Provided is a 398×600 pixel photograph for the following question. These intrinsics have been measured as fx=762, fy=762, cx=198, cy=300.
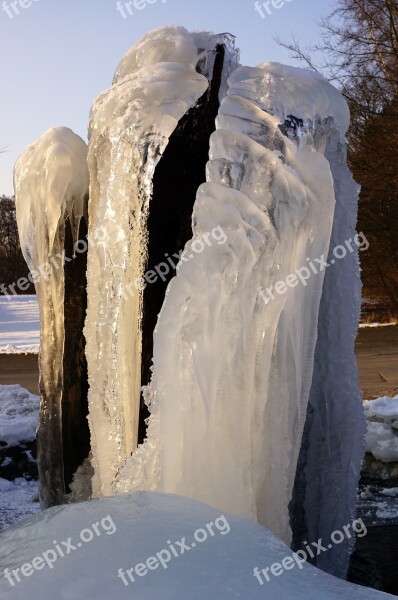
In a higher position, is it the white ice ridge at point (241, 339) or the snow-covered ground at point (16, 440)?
the white ice ridge at point (241, 339)

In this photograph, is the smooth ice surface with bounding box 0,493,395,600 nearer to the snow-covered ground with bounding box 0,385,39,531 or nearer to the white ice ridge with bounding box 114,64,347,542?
the white ice ridge with bounding box 114,64,347,542

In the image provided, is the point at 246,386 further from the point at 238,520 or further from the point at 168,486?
the point at 238,520

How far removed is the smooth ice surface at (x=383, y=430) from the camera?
13.8 ft

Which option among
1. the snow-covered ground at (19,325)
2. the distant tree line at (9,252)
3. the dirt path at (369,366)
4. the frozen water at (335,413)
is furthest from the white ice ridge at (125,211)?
the distant tree line at (9,252)

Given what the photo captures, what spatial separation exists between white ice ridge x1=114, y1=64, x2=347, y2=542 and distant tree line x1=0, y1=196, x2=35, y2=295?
20.5 meters

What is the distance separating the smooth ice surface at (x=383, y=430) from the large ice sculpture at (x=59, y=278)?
1.77 metres

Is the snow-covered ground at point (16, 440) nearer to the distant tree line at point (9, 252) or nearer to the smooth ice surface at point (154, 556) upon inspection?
the smooth ice surface at point (154, 556)

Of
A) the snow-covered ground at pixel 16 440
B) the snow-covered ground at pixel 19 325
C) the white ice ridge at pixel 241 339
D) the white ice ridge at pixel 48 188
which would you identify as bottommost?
the snow-covered ground at pixel 19 325

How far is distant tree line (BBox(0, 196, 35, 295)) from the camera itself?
23016 mm

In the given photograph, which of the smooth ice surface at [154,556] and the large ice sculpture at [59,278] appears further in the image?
the large ice sculpture at [59,278]

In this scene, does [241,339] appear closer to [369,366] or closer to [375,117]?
[369,366]

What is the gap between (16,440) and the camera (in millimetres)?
4770

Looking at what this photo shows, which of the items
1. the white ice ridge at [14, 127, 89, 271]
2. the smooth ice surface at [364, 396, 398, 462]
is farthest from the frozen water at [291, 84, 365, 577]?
the smooth ice surface at [364, 396, 398, 462]

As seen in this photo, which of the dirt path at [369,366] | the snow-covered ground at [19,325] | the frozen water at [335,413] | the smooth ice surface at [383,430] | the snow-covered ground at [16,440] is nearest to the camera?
the frozen water at [335,413]
